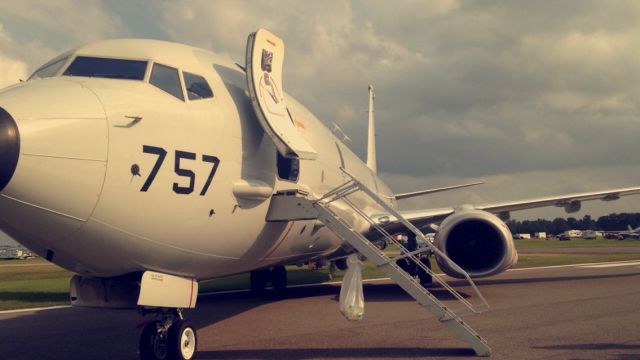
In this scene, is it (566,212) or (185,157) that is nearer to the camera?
(185,157)

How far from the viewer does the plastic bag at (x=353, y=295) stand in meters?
7.28

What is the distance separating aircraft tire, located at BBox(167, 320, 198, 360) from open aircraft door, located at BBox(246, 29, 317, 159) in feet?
8.68

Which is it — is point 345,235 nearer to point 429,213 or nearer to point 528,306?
point 528,306

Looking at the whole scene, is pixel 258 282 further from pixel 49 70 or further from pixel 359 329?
pixel 49 70

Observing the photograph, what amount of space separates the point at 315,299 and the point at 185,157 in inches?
375

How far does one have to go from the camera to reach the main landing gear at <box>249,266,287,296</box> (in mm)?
16219

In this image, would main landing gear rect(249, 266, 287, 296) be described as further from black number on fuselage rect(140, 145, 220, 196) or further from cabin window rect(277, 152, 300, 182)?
black number on fuselage rect(140, 145, 220, 196)

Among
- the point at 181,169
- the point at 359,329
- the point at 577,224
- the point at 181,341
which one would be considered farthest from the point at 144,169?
the point at 577,224

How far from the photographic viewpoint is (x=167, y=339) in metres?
6.73

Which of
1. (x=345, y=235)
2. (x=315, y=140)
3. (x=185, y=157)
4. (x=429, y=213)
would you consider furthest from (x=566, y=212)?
(x=185, y=157)

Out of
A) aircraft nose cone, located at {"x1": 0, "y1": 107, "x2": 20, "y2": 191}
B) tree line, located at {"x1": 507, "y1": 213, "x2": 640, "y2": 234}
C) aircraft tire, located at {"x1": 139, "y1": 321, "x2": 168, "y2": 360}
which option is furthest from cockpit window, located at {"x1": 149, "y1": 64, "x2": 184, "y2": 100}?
tree line, located at {"x1": 507, "y1": 213, "x2": 640, "y2": 234}

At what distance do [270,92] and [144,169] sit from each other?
2.87m

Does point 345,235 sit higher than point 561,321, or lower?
higher

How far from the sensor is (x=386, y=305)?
13.1 meters
